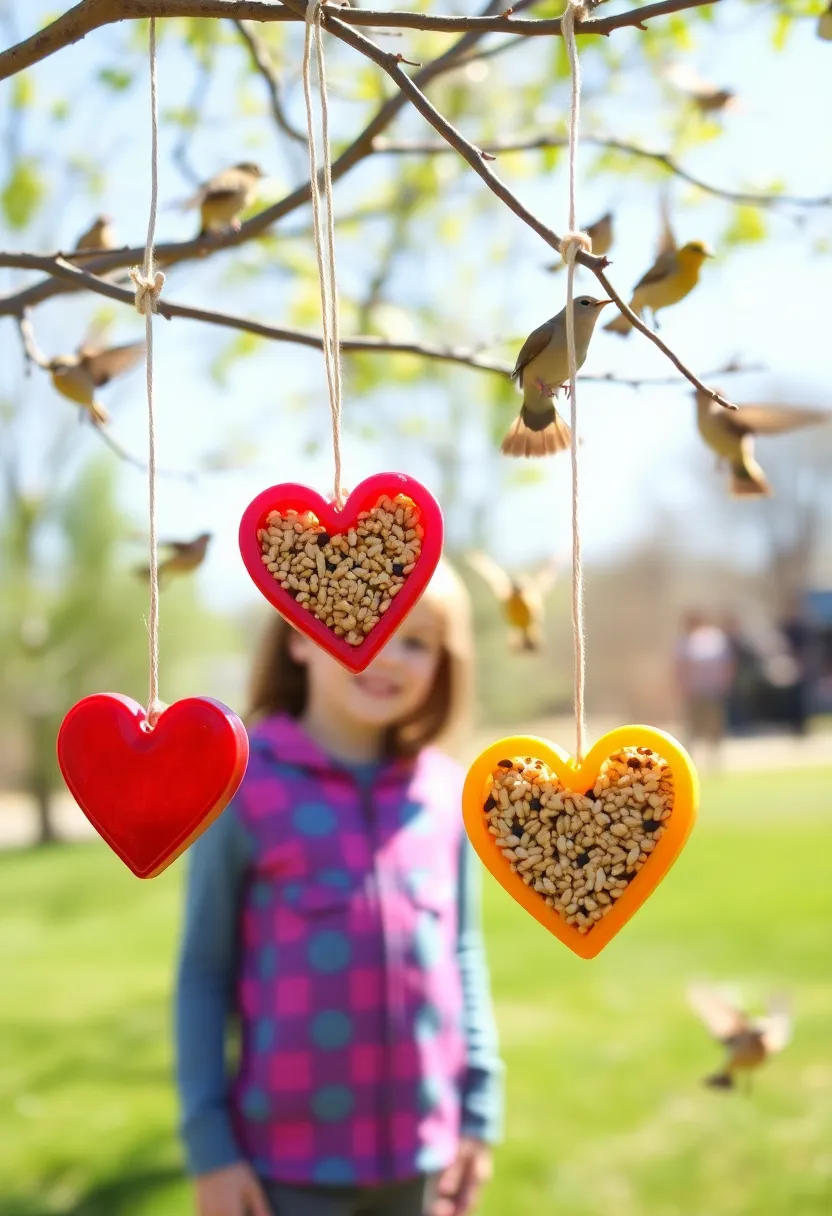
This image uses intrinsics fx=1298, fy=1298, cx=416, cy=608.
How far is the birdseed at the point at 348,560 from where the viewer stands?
1.08 meters

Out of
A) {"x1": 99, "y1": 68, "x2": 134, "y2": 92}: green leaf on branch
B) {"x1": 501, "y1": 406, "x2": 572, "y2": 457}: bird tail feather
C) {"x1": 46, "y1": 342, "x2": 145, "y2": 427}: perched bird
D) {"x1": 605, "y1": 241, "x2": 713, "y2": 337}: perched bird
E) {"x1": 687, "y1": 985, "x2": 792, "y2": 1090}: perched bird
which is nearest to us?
{"x1": 501, "y1": 406, "x2": 572, "y2": 457}: bird tail feather

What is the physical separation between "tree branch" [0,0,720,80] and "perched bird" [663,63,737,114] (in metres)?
1.23

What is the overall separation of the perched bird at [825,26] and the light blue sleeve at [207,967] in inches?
53.8

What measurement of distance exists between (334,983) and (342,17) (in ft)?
4.70

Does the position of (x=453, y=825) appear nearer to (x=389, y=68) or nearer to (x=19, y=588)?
(x=389, y=68)

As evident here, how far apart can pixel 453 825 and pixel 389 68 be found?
4.86 feet

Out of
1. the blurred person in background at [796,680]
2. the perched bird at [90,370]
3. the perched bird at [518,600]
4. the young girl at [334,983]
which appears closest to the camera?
the perched bird at [90,370]

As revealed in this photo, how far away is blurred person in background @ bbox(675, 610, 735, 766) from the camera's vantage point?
11.6 meters

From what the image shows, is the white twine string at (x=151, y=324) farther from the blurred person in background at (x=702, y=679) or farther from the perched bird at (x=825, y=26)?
the blurred person in background at (x=702, y=679)

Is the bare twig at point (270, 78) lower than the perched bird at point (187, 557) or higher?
higher

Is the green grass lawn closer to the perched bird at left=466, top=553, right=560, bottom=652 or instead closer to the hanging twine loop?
the perched bird at left=466, top=553, right=560, bottom=652

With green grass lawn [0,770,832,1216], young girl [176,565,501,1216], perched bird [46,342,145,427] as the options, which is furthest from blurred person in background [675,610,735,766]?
perched bird [46,342,145,427]

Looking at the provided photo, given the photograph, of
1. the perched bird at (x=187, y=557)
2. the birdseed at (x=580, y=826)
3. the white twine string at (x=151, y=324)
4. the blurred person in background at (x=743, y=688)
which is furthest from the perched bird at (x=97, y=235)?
the blurred person in background at (x=743, y=688)

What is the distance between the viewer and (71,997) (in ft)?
17.1
